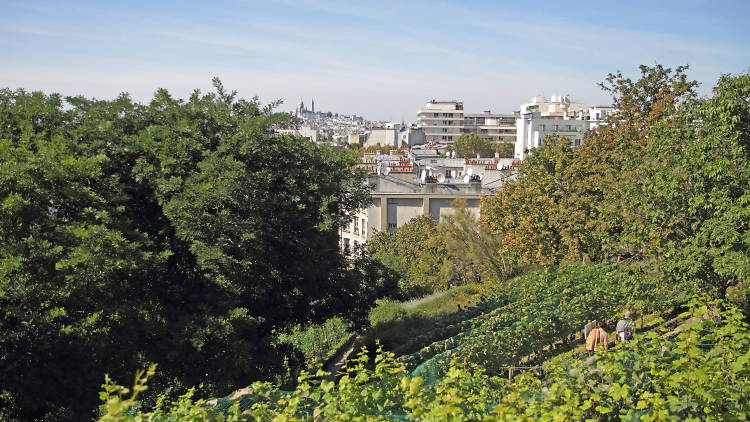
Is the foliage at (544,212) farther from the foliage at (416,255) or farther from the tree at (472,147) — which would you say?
the tree at (472,147)

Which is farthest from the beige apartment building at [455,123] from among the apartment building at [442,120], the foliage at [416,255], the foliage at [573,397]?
the foliage at [573,397]

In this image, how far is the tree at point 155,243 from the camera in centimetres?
1094

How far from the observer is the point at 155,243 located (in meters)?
13.4

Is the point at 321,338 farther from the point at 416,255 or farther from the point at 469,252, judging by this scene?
the point at 416,255

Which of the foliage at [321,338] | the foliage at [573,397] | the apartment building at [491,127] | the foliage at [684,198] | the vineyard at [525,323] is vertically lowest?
the foliage at [321,338]

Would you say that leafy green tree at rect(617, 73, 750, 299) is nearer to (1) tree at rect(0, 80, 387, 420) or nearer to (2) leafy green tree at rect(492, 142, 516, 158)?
(1) tree at rect(0, 80, 387, 420)

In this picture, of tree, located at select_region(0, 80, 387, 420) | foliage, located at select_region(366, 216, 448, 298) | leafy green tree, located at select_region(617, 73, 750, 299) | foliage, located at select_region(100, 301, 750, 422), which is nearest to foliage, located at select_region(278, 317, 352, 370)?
tree, located at select_region(0, 80, 387, 420)

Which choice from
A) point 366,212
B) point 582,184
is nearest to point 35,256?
point 582,184

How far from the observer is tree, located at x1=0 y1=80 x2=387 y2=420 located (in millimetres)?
10938

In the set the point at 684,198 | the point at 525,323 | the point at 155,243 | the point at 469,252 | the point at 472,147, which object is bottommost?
the point at 469,252

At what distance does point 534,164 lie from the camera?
83.9 feet

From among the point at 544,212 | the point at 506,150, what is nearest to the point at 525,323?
the point at 544,212

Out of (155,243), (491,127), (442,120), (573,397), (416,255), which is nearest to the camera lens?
(573,397)

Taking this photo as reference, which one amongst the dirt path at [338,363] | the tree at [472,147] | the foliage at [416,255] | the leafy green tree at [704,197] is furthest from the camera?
the tree at [472,147]
